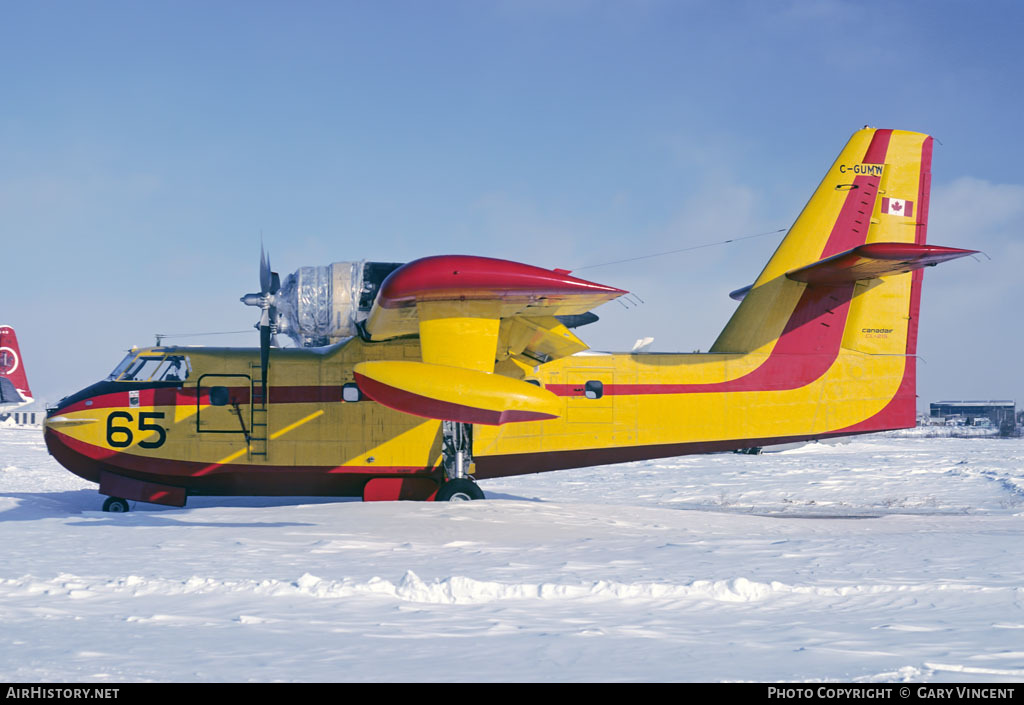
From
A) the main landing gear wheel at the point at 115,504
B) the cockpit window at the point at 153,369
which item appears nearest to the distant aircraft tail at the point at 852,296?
the cockpit window at the point at 153,369

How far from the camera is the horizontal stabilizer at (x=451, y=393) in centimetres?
982

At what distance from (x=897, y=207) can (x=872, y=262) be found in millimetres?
3129

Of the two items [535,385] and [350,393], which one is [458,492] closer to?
[535,385]

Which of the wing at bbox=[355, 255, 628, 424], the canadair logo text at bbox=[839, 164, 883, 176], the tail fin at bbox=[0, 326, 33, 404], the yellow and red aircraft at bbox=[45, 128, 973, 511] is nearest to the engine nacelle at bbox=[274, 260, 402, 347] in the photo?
the yellow and red aircraft at bbox=[45, 128, 973, 511]

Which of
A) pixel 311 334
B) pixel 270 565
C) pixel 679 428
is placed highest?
pixel 311 334

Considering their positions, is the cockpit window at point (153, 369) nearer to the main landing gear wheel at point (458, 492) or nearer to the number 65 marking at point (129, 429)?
the number 65 marking at point (129, 429)

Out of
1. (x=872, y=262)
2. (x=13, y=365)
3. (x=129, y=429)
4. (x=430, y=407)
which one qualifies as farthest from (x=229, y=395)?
(x=13, y=365)

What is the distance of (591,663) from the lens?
15.5 feet

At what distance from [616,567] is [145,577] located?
4.41 m

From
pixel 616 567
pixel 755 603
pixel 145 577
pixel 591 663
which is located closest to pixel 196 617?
pixel 145 577

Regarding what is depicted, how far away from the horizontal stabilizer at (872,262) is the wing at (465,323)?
13.5 ft

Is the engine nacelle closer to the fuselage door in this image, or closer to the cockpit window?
the fuselage door

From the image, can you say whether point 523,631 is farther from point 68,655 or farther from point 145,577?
point 145,577

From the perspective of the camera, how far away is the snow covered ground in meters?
4.71
